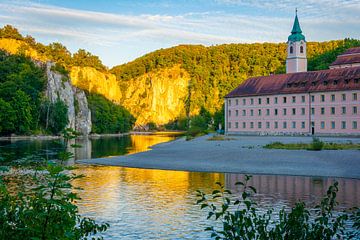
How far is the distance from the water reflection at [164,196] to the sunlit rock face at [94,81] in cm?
12288

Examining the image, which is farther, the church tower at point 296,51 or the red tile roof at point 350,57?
the church tower at point 296,51

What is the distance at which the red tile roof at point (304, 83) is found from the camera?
2687 inches

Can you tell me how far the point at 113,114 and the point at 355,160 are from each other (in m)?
113

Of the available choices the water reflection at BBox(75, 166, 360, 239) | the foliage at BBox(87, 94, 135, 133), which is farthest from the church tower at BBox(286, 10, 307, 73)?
the foliage at BBox(87, 94, 135, 133)

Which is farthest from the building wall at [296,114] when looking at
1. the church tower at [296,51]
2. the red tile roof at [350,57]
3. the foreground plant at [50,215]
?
the foreground plant at [50,215]

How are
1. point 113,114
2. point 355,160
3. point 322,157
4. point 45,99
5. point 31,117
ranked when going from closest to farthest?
point 355,160
point 322,157
point 31,117
point 45,99
point 113,114

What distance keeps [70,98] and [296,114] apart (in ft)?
210

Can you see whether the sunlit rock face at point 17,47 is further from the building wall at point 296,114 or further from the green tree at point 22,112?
the building wall at point 296,114

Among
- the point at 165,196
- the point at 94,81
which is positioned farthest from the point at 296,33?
the point at 94,81

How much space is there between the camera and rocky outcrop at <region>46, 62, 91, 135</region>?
113000mm

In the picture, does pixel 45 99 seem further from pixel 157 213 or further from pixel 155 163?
pixel 157 213

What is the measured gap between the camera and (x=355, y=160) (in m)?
34.8

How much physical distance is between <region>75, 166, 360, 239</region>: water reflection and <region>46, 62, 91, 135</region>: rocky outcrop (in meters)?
80.3

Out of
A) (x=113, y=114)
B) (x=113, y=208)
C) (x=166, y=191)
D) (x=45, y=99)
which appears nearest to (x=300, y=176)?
(x=166, y=191)
